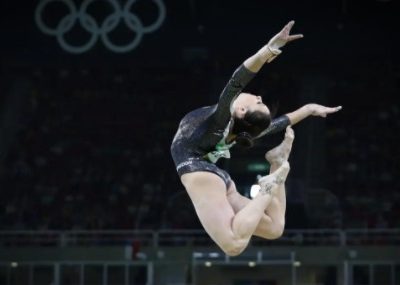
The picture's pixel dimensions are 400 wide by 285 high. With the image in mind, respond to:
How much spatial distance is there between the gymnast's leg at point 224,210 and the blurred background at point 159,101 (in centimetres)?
928

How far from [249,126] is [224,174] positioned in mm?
505

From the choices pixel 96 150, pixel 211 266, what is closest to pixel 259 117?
pixel 211 266

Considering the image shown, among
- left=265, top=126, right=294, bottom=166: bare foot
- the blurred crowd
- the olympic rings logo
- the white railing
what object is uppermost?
the olympic rings logo

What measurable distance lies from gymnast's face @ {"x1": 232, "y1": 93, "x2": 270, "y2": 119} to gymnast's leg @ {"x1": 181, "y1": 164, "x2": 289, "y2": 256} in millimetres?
452

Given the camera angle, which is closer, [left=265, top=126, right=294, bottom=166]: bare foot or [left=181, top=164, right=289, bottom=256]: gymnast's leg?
[left=181, top=164, right=289, bottom=256]: gymnast's leg

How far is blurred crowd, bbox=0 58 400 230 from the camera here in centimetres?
1552

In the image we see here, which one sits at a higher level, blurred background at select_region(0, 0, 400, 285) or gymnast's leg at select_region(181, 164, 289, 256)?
blurred background at select_region(0, 0, 400, 285)

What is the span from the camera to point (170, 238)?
14711 mm

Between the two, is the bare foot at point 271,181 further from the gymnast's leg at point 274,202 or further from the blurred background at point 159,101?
the blurred background at point 159,101

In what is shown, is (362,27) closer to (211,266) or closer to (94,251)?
(211,266)

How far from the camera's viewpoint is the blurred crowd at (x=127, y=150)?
1552 cm

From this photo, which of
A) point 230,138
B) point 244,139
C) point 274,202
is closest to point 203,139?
point 230,138

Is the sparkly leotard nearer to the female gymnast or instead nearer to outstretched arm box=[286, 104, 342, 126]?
the female gymnast

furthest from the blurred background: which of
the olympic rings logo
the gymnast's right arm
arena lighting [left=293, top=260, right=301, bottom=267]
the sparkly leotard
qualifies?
the gymnast's right arm
